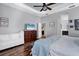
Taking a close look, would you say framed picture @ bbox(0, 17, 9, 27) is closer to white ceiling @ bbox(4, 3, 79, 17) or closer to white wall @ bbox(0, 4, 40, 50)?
white wall @ bbox(0, 4, 40, 50)

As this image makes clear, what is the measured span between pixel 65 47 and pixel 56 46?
131 millimetres

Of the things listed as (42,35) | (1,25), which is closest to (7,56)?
(1,25)

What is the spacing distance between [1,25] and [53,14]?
0.80 metres

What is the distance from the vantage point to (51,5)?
1.62 meters

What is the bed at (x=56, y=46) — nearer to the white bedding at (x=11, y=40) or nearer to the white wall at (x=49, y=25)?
the white wall at (x=49, y=25)

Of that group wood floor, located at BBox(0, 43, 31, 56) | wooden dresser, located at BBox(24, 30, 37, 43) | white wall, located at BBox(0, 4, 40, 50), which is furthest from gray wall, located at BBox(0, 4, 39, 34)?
wood floor, located at BBox(0, 43, 31, 56)

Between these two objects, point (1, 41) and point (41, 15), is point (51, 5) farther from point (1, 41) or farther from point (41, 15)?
point (1, 41)

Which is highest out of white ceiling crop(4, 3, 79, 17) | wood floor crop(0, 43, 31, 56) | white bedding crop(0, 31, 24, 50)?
white ceiling crop(4, 3, 79, 17)

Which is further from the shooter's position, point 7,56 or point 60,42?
point 60,42

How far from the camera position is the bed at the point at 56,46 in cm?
153

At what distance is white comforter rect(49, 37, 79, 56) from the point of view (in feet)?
4.96

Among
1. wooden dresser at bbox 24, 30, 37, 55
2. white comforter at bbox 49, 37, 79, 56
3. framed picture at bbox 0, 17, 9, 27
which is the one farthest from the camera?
wooden dresser at bbox 24, 30, 37, 55

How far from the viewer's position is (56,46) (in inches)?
62.9

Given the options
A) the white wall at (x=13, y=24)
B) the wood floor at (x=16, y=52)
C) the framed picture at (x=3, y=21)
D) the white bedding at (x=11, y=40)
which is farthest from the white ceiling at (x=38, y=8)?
the wood floor at (x=16, y=52)
